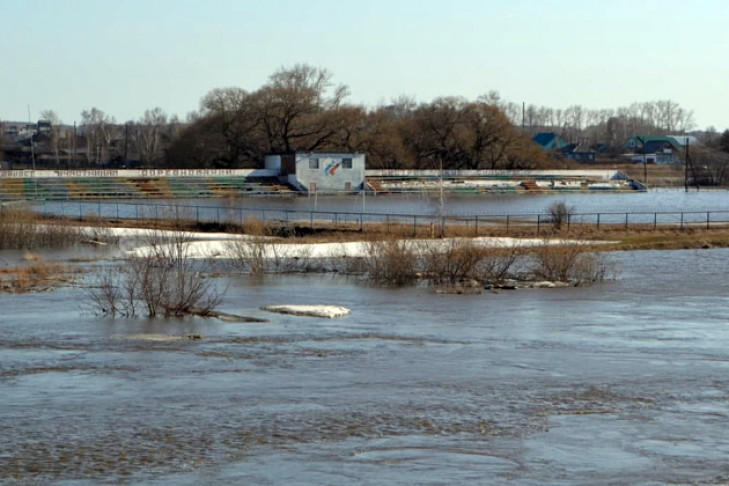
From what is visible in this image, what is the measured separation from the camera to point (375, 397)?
1945 centimetres

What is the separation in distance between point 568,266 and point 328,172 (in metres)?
77.0

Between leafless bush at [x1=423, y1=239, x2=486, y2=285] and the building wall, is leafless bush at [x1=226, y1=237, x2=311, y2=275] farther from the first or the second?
the building wall

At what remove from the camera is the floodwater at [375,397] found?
15070mm

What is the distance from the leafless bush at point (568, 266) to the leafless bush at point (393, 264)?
447cm

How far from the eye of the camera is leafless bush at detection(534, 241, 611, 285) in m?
37.8

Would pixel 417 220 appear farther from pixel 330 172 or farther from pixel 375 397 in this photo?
pixel 375 397

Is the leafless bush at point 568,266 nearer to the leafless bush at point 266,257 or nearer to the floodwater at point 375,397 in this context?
the floodwater at point 375,397

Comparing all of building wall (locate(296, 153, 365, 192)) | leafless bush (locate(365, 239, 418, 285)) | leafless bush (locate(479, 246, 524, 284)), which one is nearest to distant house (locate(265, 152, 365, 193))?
building wall (locate(296, 153, 365, 192))

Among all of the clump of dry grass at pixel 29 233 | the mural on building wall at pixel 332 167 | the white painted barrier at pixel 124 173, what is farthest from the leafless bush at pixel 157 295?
the mural on building wall at pixel 332 167

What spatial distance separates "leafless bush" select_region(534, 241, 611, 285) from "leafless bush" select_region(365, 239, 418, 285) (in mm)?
4474

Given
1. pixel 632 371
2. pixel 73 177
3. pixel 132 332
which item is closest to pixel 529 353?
pixel 632 371

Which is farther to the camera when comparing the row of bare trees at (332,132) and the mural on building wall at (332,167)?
the row of bare trees at (332,132)

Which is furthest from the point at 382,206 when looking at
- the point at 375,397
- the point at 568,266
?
the point at 375,397

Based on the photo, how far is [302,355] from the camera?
76.8 ft
